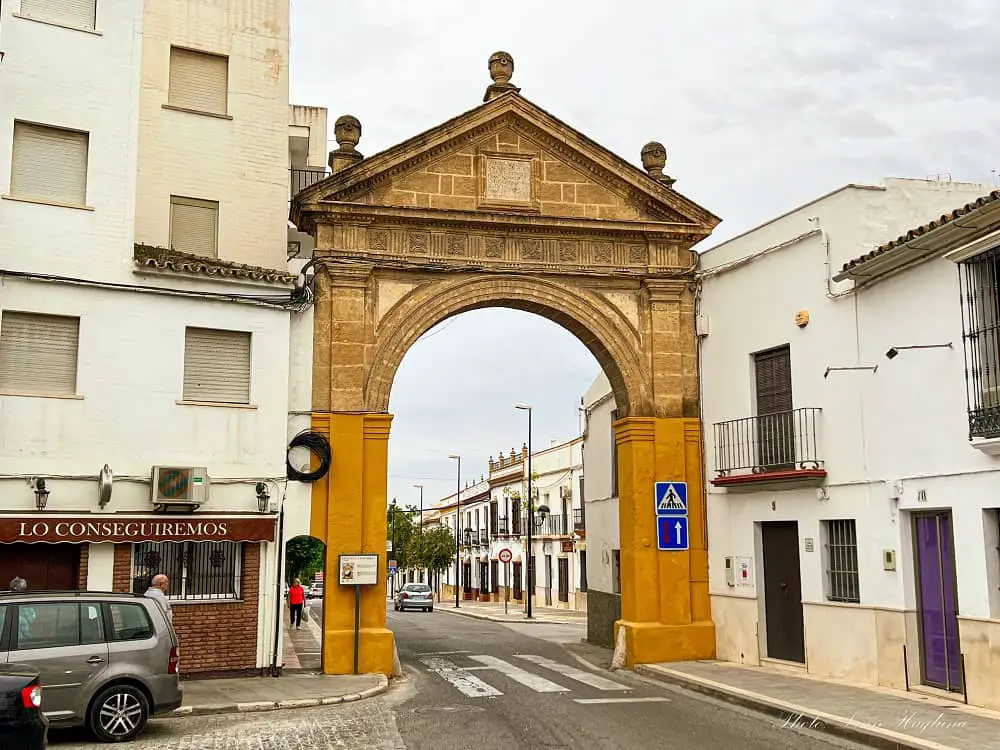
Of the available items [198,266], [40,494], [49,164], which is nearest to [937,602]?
[198,266]

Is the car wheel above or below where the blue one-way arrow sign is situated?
below

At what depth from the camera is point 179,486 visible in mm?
14570

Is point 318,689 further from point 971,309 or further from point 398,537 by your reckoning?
point 398,537

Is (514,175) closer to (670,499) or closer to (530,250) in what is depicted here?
(530,250)

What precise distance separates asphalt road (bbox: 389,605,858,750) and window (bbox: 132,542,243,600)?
3059 mm

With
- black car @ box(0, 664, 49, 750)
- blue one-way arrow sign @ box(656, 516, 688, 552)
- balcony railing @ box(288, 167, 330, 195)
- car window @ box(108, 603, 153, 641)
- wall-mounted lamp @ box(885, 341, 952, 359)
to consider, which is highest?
balcony railing @ box(288, 167, 330, 195)

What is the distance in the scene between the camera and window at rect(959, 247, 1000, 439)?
38.9ft

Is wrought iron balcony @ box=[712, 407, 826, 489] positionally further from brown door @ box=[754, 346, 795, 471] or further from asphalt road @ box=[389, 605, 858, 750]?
asphalt road @ box=[389, 605, 858, 750]

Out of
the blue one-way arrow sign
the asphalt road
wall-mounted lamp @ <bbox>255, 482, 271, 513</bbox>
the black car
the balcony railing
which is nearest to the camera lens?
the black car

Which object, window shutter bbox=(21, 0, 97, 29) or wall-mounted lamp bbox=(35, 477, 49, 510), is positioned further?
window shutter bbox=(21, 0, 97, 29)

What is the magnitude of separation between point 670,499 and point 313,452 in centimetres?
592

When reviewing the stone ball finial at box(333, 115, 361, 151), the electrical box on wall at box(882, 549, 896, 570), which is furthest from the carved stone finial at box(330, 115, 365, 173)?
the electrical box on wall at box(882, 549, 896, 570)

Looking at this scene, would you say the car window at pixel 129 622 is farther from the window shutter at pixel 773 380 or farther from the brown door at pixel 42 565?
the window shutter at pixel 773 380

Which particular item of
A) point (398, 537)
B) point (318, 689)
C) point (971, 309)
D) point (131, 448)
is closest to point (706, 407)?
point (971, 309)
